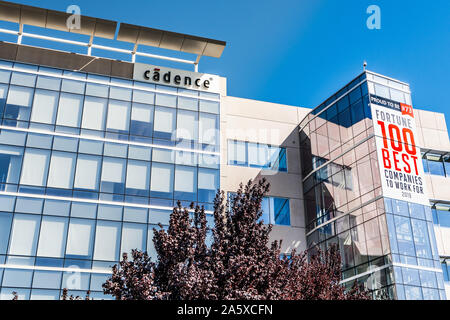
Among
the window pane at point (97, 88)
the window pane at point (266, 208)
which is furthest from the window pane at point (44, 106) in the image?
the window pane at point (266, 208)

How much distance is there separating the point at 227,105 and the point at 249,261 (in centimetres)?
1777

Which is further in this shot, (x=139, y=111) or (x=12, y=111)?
(x=139, y=111)

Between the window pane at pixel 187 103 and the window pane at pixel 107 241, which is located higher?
the window pane at pixel 187 103

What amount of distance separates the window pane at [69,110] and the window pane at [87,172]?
6.59ft

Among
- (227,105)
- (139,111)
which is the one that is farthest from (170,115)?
(227,105)

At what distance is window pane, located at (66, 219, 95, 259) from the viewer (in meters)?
24.6

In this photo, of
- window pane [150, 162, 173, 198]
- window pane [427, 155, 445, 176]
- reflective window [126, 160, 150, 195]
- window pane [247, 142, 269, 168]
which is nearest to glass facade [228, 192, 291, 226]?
window pane [247, 142, 269, 168]

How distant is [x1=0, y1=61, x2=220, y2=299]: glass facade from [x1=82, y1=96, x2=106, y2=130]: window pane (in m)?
0.05

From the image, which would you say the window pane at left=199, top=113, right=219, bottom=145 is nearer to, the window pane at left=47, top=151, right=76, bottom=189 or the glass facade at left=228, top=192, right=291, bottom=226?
the glass facade at left=228, top=192, right=291, bottom=226

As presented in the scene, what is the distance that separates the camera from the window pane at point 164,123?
28.5m

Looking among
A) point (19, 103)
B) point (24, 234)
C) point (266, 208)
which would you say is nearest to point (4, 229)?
point (24, 234)

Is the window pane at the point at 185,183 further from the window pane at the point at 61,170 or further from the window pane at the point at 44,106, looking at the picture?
the window pane at the point at 44,106
